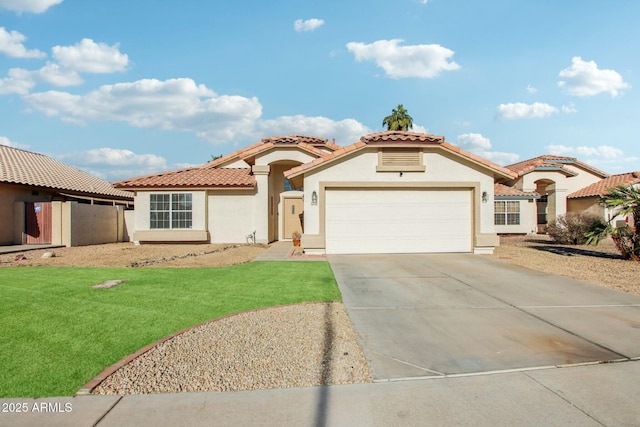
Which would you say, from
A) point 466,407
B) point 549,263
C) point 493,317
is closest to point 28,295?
point 466,407

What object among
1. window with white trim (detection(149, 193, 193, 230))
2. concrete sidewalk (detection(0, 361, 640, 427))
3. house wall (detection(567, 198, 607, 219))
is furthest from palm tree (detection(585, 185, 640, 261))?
window with white trim (detection(149, 193, 193, 230))

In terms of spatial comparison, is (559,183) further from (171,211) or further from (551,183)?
(171,211)

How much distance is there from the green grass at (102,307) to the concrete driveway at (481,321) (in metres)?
1.40

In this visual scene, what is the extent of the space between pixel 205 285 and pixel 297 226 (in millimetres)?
12354

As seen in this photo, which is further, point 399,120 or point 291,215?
point 399,120

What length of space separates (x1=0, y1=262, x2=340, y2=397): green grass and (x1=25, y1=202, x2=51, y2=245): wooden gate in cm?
878

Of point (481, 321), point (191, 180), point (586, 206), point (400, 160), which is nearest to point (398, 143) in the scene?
point (400, 160)

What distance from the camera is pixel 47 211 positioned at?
1809cm

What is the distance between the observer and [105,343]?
16.3 ft

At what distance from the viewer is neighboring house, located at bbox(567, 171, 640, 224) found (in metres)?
22.9

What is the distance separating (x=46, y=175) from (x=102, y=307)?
19.2 metres

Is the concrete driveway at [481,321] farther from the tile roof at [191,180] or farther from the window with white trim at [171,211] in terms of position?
the window with white trim at [171,211]

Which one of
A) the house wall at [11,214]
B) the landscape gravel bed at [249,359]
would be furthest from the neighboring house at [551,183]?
the house wall at [11,214]

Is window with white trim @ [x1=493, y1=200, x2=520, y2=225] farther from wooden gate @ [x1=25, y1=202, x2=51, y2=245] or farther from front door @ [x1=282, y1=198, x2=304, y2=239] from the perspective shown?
wooden gate @ [x1=25, y1=202, x2=51, y2=245]
